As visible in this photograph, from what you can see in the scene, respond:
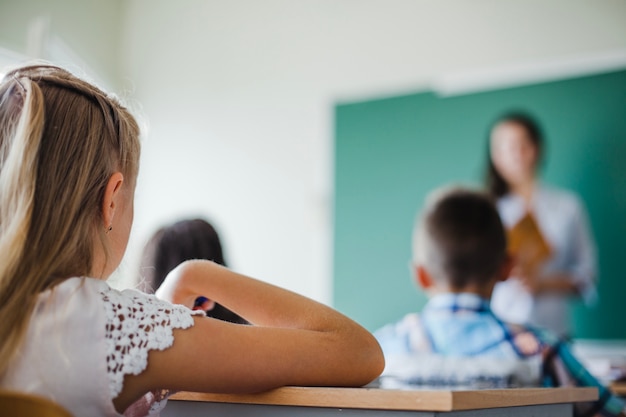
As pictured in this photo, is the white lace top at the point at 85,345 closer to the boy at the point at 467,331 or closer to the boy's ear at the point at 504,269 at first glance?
the boy at the point at 467,331

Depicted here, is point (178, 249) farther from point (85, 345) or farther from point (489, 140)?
point (489, 140)

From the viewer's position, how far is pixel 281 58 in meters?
4.05

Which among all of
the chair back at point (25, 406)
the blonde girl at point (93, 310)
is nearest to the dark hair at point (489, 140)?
the blonde girl at point (93, 310)

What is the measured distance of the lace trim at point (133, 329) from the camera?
850 mm

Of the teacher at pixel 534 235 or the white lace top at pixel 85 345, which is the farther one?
the teacher at pixel 534 235

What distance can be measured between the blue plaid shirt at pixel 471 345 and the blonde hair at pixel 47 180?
862 mm

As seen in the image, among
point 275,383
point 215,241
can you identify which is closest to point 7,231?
point 275,383

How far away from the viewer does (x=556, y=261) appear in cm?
321

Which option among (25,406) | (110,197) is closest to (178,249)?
(110,197)

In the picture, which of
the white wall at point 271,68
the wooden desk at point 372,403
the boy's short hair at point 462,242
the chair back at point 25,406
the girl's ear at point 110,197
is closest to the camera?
the chair back at point 25,406

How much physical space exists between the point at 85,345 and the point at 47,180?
20cm

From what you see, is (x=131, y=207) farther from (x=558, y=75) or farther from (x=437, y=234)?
(x=558, y=75)

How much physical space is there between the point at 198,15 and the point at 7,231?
3.60 meters

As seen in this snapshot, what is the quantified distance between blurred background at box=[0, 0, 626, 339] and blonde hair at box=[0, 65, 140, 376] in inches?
93.8
